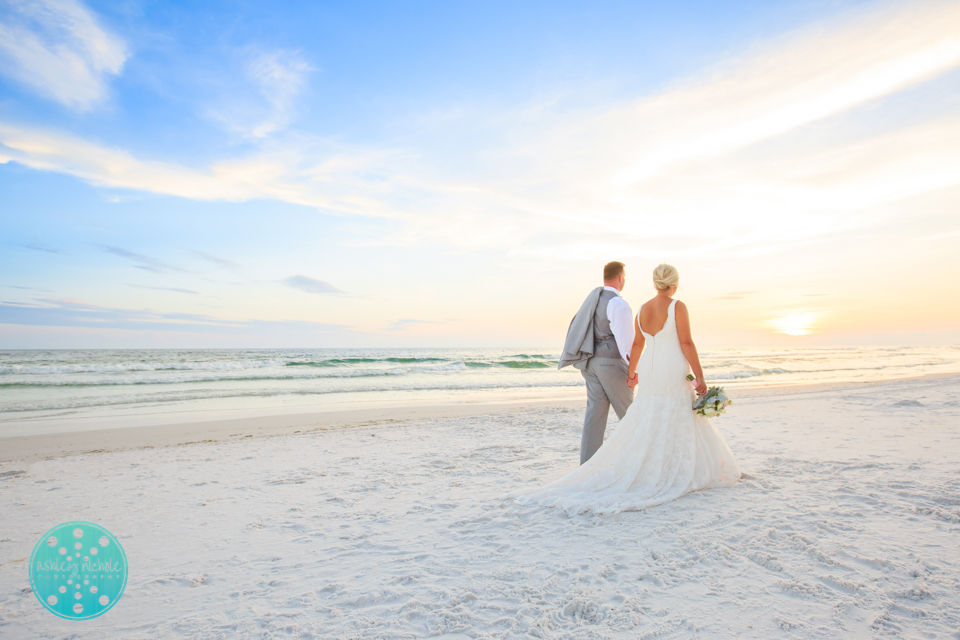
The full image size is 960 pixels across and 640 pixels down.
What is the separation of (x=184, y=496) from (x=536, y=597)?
4.02 meters

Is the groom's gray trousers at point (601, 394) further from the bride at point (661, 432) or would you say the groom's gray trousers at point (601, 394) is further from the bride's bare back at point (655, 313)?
the bride's bare back at point (655, 313)

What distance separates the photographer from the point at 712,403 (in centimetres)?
407

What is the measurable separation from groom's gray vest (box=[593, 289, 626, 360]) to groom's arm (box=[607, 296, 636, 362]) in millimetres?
75

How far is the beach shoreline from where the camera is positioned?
24.8ft

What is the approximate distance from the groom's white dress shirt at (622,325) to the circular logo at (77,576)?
13.5 feet

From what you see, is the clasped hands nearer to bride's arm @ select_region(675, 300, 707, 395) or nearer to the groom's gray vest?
bride's arm @ select_region(675, 300, 707, 395)

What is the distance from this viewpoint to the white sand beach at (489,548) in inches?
92.6

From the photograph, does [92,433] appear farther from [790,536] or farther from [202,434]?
[790,536]

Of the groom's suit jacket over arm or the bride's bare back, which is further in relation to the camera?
the groom's suit jacket over arm

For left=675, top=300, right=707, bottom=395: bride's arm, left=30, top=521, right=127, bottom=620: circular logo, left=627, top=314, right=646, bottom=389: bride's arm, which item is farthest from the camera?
left=627, top=314, right=646, bottom=389: bride's arm

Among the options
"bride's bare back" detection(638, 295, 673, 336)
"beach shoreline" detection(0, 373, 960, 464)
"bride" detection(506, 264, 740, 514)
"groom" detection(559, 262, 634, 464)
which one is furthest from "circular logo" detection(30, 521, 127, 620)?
"beach shoreline" detection(0, 373, 960, 464)

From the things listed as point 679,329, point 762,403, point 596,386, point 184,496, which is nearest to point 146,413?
point 184,496

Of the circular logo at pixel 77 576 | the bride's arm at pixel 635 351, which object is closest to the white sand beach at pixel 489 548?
the circular logo at pixel 77 576

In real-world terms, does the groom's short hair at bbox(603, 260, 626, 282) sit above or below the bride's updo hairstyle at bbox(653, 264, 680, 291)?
above
